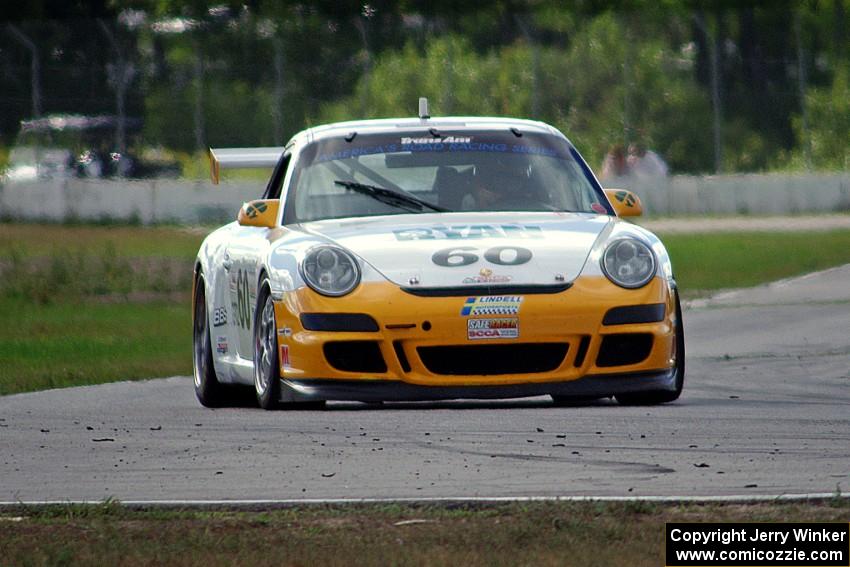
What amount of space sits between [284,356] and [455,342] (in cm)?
78

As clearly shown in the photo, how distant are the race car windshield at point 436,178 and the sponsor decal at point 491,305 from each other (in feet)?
3.50

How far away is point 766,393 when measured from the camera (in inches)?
425

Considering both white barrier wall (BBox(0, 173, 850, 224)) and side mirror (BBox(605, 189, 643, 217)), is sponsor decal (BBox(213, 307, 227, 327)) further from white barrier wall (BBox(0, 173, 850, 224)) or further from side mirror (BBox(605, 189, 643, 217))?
white barrier wall (BBox(0, 173, 850, 224))

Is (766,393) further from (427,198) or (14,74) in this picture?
(14,74)

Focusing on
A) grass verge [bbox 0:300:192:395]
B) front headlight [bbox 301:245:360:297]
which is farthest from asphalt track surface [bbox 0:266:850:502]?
grass verge [bbox 0:300:192:395]

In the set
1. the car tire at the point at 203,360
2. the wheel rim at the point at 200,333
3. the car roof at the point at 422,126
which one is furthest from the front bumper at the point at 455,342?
the wheel rim at the point at 200,333

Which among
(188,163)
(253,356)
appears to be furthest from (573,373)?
(188,163)

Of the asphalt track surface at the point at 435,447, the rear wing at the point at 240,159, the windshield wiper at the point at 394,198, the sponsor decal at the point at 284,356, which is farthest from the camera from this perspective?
the rear wing at the point at 240,159

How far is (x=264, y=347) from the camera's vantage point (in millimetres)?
9953

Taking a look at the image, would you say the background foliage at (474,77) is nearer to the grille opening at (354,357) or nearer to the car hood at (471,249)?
the car hood at (471,249)

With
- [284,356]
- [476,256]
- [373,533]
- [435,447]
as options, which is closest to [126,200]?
[284,356]

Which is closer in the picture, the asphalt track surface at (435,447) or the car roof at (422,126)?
the asphalt track surface at (435,447)

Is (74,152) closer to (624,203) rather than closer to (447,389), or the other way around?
(624,203)

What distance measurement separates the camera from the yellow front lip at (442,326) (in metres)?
9.28
